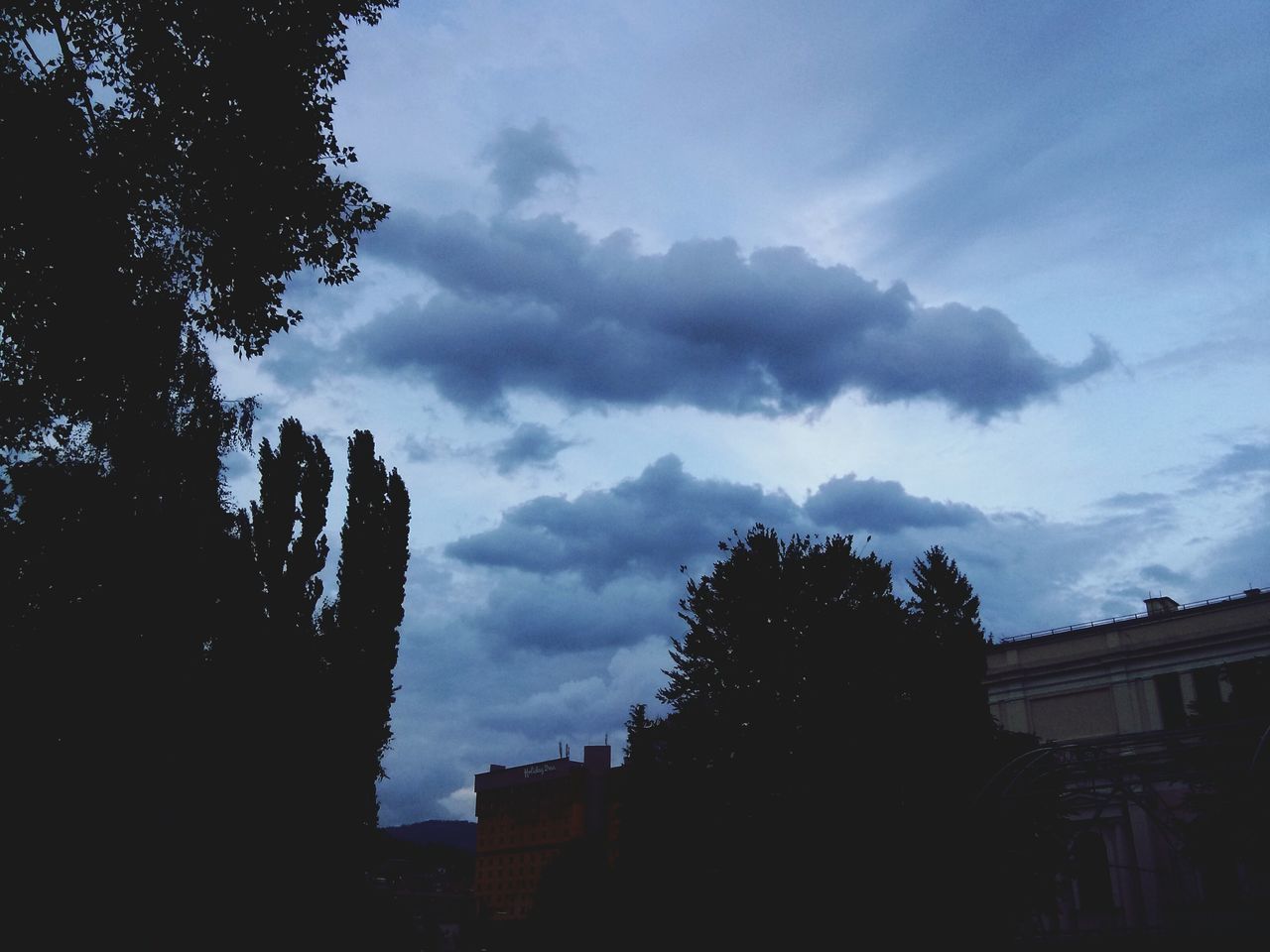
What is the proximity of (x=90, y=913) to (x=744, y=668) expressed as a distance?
60.3 feet

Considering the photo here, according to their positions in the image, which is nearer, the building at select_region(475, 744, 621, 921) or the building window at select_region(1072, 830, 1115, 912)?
the building window at select_region(1072, 830, 1115, 912)

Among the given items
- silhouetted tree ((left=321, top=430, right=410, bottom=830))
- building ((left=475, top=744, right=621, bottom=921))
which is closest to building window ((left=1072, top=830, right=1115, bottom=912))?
silhouetted tree ((left=321, top=430, right=410, bottom=830))

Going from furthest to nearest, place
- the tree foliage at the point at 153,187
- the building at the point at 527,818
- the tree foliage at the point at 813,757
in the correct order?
the building at the point at 527,818 < the tree foliage at the point at 813,757 < the tree foliage at the point at 153,187

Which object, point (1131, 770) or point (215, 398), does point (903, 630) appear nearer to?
point (1131, 770)

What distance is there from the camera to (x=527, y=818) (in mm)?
128875

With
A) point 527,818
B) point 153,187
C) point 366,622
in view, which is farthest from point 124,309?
point 527,818

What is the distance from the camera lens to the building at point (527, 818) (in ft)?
400

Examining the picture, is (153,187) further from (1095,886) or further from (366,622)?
(1095,886)

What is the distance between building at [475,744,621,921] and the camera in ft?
400

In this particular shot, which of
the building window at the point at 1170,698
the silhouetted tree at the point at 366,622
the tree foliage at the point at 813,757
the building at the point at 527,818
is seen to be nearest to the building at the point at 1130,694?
the building window at the point at 1170,698

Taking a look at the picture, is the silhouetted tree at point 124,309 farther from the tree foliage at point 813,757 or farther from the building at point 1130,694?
the building at point 1130,694

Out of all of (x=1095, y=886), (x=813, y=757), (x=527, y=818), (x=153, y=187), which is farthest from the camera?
(x=527, y=818)

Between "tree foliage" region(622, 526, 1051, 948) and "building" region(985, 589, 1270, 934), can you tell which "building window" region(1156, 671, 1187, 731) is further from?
"tree foliage" region(622, 526, 1051, 948)

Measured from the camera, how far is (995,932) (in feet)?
77.8
